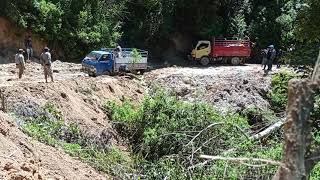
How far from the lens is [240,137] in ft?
40.0

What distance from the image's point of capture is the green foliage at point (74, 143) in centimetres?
1355

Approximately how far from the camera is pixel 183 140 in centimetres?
1362

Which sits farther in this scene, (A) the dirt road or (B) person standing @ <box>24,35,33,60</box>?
(B) person standing @ <box>24,35,33,60</box>

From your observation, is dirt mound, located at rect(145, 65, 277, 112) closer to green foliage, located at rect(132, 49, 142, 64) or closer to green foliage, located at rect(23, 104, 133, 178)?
green foliage, located at rect(132, 49, 142, 64)

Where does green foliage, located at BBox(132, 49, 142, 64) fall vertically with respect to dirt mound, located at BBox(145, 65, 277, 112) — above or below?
above

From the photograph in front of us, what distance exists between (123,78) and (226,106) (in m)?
4.85

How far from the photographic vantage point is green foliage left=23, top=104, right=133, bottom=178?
1355cm

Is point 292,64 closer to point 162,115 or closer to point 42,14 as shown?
point 162,115

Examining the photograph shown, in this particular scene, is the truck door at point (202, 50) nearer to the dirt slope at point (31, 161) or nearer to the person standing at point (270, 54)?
the person standing at point (270, 54)

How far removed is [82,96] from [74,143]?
4461 mm

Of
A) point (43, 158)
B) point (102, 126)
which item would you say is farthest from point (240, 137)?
point (102, 126)

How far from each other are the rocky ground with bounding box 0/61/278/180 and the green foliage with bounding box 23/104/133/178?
0.41m

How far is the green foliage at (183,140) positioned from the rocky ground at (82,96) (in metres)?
0.89

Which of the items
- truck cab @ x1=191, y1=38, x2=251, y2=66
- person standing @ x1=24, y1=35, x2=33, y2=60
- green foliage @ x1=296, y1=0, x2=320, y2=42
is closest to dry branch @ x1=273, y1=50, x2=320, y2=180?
green foliage @ x1=296, y1=0, x2=320, y2=42
